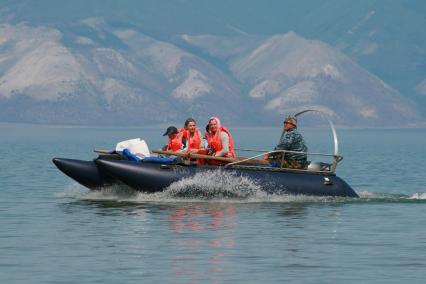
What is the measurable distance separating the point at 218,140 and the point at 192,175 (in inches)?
59.5

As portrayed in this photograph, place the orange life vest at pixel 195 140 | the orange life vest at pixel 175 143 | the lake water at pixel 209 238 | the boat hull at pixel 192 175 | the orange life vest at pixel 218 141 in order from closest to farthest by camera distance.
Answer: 1. the lake water at pixel 209 238
2. the boat hull at pixel 192 175
3. the orange life vest at pixel 218 141
4. the orange life vest at pixel 195 140
5. the orange life vest at pixel 175 143

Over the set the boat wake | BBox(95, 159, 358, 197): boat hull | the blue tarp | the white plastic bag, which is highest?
the white plastic bag

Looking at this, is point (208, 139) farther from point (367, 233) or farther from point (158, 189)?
point (367, 233)

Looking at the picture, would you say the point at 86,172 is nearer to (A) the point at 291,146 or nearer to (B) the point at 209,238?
(A) the point at 291,146

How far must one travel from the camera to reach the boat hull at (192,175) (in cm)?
3484

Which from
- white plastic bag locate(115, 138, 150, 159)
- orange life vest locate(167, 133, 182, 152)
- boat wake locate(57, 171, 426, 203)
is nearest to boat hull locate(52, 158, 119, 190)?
boat wake locate(57, 171, 426, 203)

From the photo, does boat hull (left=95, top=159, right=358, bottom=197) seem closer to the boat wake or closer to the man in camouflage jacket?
the boat wake

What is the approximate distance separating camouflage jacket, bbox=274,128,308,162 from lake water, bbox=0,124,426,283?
3.48ft

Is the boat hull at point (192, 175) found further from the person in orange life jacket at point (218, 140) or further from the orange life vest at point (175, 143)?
the orange life vest at point (175, 143)

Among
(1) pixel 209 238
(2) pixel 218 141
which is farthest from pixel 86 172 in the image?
(1) pixel 209 238

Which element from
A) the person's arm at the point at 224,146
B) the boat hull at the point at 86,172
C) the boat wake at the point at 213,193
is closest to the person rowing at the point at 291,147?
the boat wake at the point at 213,193

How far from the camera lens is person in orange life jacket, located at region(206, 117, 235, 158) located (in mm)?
35812

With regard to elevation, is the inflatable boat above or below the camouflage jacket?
below

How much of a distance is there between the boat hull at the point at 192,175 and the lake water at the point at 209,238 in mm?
287
